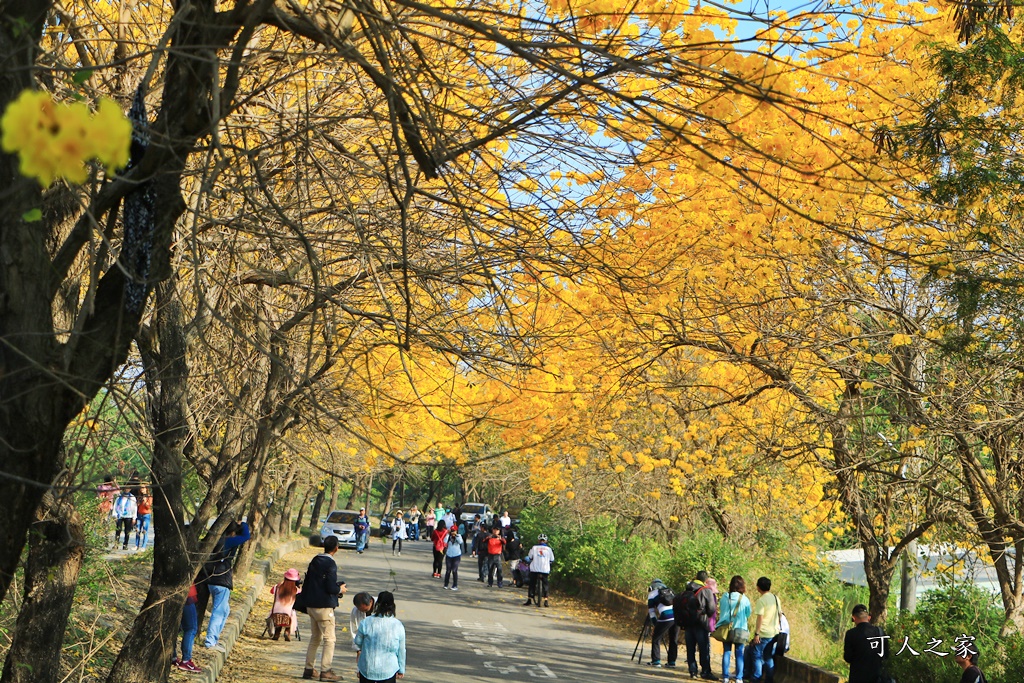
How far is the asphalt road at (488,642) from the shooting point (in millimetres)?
16219

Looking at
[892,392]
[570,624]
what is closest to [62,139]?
[892,392]

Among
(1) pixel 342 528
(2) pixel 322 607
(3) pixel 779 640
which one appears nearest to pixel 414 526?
(1) pixel 342 528

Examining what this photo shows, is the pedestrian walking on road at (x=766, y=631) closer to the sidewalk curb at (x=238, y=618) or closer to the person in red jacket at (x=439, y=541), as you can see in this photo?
the sidewalk curb at (x=238, y=618)

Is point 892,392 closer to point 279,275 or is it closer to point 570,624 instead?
point 279,275

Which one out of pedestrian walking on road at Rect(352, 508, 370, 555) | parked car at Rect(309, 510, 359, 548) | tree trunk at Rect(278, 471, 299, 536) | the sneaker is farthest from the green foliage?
parked car at Rect(309, 510, 359, 548)

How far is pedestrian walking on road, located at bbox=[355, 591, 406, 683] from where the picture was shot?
35.0ft

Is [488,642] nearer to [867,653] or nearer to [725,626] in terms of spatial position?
[725,626]

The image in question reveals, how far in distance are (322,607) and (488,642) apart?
5.65 meters

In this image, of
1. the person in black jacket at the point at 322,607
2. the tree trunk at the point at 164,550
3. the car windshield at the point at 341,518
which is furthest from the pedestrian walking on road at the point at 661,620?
the car windshield at the point at 341,518

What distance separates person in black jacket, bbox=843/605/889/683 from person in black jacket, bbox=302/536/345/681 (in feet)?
22.0

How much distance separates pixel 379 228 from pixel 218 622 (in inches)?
379

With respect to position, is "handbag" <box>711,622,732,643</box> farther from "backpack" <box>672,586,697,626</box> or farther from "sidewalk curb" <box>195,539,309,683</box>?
"sidewalk curb" <box>195,539,309,683</box>

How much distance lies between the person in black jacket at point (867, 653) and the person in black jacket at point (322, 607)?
22.0 ft

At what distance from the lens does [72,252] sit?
15.0 ft
